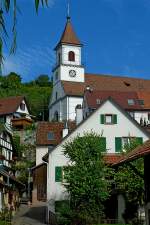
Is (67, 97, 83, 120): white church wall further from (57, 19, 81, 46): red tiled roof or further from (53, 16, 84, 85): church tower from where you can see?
(57, 19, 81, 46): red tiled roof

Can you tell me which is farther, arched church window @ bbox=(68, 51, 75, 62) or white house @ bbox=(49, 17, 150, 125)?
arched church window @ bbox=(68, 51, 75, 62)

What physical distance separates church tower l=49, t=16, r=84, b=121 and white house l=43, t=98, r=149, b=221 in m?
46.6

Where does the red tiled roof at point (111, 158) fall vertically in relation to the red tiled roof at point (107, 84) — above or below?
below

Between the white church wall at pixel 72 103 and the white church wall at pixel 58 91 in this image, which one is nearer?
the white church wall at pixel 72 103

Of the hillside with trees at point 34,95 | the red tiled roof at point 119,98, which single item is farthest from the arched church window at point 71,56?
the red tiled roof at point 119,98

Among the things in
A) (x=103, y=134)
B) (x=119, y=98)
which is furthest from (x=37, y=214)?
(x=119, y=98)

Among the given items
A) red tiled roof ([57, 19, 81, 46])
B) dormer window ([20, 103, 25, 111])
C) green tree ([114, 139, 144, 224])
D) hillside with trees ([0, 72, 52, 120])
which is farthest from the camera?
hillside with trees ([0, 72, 52, 120])

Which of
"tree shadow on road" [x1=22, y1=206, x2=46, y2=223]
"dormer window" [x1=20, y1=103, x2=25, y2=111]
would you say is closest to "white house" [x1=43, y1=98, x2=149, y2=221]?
"tree shadow on road" [x1=22, y1=206, x2=46, y2=223]

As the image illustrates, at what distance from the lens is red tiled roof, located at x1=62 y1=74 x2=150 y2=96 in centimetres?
9756

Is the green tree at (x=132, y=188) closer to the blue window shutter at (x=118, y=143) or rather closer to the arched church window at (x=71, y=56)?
the blue window shutter at (x=118, y=143)

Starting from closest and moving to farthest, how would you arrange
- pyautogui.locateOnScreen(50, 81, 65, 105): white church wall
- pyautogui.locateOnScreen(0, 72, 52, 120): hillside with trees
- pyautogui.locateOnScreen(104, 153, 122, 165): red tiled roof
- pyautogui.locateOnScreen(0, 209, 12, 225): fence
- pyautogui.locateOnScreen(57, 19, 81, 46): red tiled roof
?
1. pyautogui.locateOnScreen(0, 209, 12, 225): fence
2. pyautogui.locateOnScreen(104, 153, 122, 165): red tiled roof
3. pyautogui.locateOnScreen(50, 81, 65, 105): white church wall
4. pyautogui.locateOnScreen(57, 19, 81, 46): red tiled roof
5. pyautogui.locateOnScreen(0, 72, 52, 120): hillside with trees

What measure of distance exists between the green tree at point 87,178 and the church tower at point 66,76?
53987 mm

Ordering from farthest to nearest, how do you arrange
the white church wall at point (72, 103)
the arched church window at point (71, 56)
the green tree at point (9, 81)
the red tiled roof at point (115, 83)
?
the arched church window at point (71, 56) < the red tiled roof at point (115, 83) < the white church wall at point (72, 103) < the green tree at point (9, 81)

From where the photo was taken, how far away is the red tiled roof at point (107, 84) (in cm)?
9756
